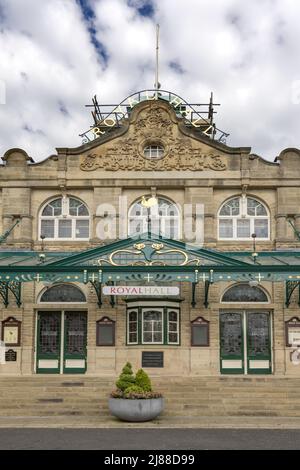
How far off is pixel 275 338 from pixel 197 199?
21.5 feet

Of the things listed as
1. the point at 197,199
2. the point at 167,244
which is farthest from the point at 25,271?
the point at 197,199

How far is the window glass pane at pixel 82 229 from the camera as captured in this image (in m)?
28.6

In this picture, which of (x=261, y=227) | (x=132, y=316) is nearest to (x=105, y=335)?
(x=132, y=316)

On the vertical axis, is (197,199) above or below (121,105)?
below

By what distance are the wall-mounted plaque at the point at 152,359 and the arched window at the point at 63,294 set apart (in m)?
3.48

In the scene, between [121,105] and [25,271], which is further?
[121,105]

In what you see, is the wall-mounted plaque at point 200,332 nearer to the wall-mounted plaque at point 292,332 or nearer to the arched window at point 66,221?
the wall-mounted plaque at point 292,332

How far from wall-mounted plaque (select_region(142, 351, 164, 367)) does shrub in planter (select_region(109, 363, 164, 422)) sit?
613cm

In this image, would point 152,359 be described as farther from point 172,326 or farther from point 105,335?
point 105,335

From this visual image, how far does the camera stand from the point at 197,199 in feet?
92.9

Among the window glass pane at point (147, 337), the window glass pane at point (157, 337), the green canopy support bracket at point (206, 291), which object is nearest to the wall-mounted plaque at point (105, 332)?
the window glass pane at point (147, 337)

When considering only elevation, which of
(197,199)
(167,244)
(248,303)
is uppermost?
(197,199)

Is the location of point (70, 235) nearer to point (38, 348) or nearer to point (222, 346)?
point (38, 348)

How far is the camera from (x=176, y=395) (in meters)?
23.0
